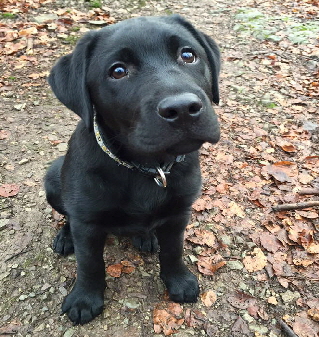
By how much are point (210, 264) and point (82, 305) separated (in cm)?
111

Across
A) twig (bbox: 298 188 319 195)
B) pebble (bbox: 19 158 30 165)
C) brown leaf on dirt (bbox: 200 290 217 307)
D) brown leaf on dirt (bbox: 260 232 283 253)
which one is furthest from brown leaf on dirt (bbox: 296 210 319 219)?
pebble (bbox: 19 158 30 165)

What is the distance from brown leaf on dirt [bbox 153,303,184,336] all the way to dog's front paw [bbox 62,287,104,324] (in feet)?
1.37

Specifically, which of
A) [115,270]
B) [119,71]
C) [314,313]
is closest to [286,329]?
[314,313]

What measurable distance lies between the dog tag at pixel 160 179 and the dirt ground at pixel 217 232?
1.09m

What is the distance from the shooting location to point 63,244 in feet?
10.4

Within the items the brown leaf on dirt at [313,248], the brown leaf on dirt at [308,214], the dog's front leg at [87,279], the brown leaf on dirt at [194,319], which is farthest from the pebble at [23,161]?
the brown leaf on dirt at [313,248]

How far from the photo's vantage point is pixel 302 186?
399cm

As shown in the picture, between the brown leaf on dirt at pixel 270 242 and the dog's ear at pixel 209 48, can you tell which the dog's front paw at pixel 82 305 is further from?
the dog's ear at pixel 209 48

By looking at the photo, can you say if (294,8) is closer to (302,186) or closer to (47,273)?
(302,186)

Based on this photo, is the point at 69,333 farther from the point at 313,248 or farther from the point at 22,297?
the point at 313,248

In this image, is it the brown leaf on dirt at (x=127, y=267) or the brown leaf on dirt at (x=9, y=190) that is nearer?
the brown leaf on dirt at (x=127, y=267)

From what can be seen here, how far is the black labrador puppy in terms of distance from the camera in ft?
6.43

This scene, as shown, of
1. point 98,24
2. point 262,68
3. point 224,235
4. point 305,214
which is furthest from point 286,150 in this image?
point 98,24

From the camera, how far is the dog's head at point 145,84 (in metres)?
1.90
